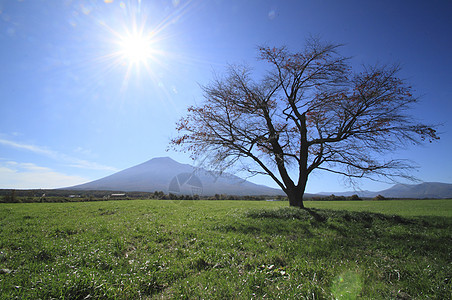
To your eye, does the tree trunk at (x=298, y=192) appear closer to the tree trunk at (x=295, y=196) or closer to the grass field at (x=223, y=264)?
the tree trunk at (x=295, y=196)

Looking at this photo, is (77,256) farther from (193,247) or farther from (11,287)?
(193,247)

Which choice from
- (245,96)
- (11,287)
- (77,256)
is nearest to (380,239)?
(77,256)

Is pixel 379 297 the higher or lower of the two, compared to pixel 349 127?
lower

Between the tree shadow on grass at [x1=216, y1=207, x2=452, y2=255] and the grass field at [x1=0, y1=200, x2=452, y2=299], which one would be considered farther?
the tree shadow on grass at [x1=216, y1=207, x2=452, y2=255]

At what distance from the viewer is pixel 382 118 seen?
15.4m

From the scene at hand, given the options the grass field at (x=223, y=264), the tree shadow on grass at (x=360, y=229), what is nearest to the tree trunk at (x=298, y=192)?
the tree shadow on grass at (x=360, y=229)

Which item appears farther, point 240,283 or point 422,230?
point 422,230

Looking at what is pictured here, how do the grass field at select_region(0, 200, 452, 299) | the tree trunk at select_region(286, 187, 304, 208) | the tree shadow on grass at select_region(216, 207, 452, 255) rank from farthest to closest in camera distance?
1. the tree trunk at select_region(286, 187, 304, 208)
2. the tree shadow on grass at select_region(216, 207, 452, 255)
3. the grass field at select_region(0, 200, 452, 299)

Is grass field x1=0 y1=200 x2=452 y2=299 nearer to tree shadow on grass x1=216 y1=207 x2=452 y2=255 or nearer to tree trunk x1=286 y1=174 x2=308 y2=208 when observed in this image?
tree shadow on grass x1=216 y1=207 x2=452 y2=255

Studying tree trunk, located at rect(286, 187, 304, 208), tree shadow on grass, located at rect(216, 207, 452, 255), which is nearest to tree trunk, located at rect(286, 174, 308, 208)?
tree trunk, located at rect(286, 187, 304, 208)

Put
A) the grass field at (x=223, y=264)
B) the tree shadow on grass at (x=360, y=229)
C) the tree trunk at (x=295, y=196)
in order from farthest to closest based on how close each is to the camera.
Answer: the tree trunk at (x=295, y=196) → the tree shadow on grass at (x=360, y=229) → the grass field at (x=223, y=264)

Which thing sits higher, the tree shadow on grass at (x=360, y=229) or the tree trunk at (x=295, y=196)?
the tree trunk at (x=295, y=196)

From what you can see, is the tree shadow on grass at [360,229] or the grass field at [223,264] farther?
the tree shadow on grass at [360,229]

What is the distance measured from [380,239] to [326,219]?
162 inches
